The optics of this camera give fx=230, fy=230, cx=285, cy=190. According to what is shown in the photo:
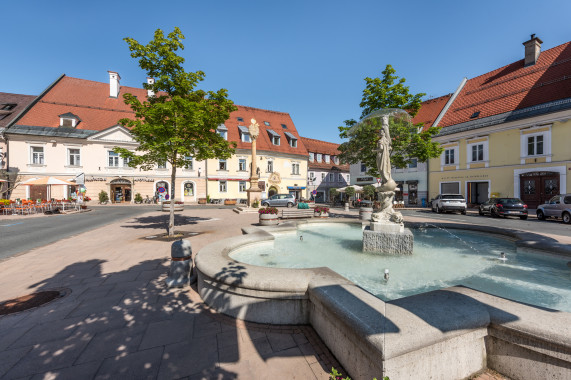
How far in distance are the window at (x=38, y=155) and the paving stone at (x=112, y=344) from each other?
34.2 meters

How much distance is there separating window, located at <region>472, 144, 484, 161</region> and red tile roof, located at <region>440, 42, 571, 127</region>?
3.08 metres

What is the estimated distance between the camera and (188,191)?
30.5 m

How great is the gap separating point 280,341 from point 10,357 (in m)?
3.03

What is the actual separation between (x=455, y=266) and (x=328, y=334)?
4043 mm

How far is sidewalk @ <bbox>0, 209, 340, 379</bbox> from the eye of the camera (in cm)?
238

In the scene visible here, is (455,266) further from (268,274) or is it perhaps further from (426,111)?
(426,111)

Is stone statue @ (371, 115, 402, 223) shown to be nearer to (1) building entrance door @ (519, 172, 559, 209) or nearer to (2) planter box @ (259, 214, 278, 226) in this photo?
(2) planter box @ (259, 214, 278, 226)

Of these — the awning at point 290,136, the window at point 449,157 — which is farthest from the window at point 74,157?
the window at point 449,157

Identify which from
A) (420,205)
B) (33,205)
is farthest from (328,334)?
(420,205)

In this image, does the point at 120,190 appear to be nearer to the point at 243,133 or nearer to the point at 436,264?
the point at 243,133

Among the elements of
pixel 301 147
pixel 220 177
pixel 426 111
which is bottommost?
pixel 220 177

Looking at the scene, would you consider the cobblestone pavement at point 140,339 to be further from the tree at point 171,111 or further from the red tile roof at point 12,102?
the red tile roof at point 12,102

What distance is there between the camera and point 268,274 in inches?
134

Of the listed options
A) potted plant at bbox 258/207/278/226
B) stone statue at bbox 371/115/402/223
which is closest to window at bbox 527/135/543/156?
stone statue at bbox 371/115/402/223
